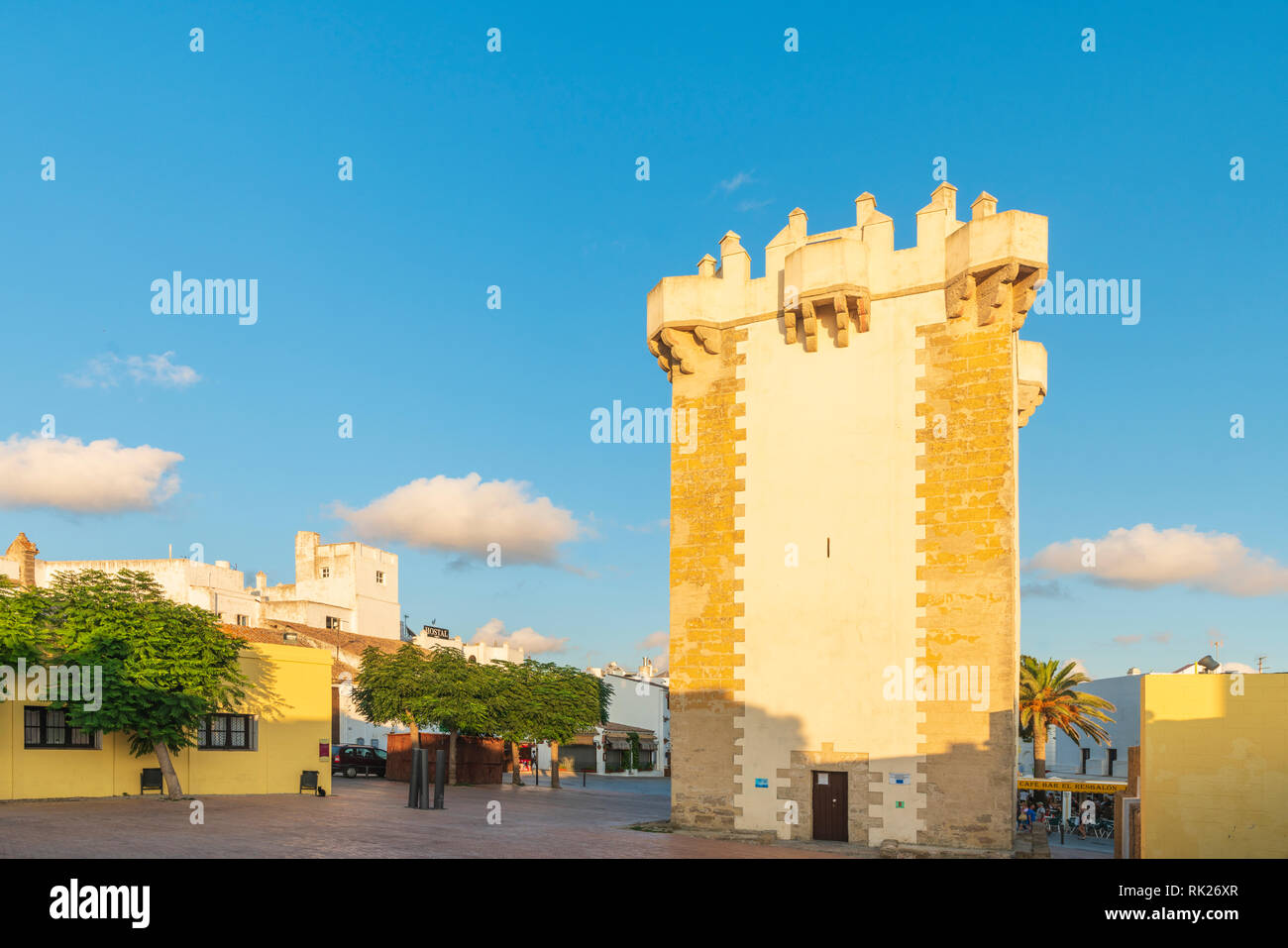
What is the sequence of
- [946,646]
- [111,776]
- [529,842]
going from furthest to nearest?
[111,776], [946,646], [529,842]

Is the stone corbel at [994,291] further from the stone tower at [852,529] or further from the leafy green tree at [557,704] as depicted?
the leafy green tree at [557,704]

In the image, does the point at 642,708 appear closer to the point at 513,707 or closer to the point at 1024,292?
the point at 513,707

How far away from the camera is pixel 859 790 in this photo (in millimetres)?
23969

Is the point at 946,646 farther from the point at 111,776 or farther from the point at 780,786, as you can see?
the point at 111,776

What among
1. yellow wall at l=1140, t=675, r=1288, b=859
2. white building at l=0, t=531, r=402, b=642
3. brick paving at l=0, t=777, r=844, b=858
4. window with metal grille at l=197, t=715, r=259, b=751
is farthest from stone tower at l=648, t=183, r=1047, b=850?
white building at l=0, t=531, r=402, b=642

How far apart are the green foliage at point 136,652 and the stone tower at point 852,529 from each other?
13.2m

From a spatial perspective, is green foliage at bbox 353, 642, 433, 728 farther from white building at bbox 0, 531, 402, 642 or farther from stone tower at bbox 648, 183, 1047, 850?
white building at bbox 0, 531, 402, 642

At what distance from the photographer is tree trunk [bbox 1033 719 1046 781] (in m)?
42.4

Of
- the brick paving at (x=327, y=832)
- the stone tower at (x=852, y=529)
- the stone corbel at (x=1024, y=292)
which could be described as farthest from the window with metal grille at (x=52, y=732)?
the stone corbel at (x=1024, y=292)

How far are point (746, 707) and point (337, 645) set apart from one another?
47409 mm

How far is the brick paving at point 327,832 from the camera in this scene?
18047 mm

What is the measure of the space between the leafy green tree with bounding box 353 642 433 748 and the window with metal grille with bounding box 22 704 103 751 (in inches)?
611

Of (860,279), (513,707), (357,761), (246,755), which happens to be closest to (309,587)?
(357,761)
